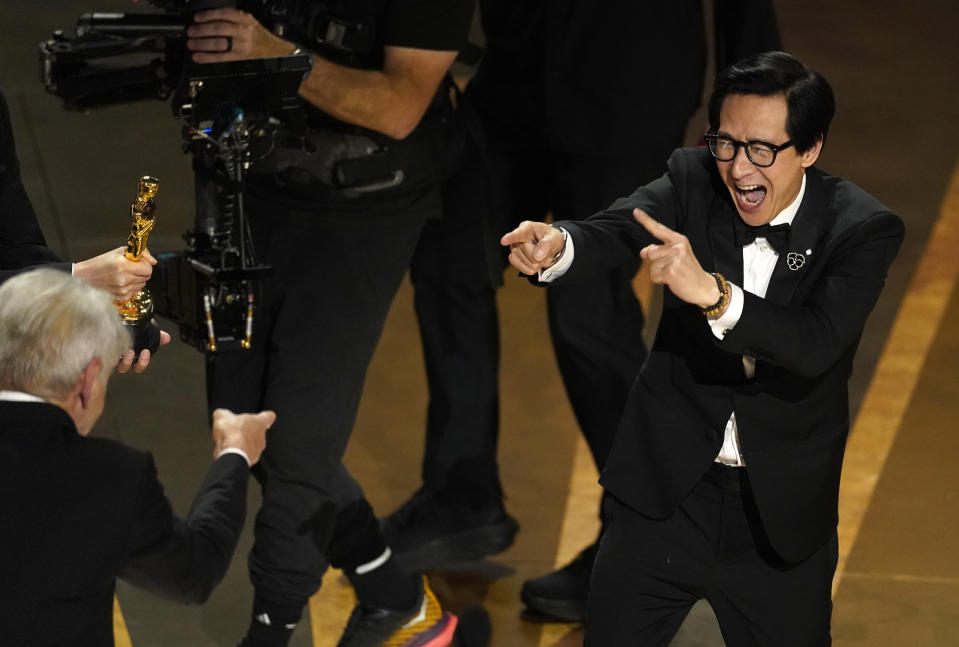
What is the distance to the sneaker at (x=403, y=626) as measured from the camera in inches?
160

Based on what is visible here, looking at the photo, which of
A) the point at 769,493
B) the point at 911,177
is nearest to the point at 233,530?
the point at 769,493

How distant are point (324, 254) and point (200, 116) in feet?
1.49

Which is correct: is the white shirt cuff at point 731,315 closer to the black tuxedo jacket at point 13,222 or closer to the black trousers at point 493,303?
the black tuxedo jacket at point 13,222

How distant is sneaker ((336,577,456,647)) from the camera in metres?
4.06

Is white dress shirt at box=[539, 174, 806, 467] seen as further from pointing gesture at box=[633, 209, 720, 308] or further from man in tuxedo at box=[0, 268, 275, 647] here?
man in tuxedo at box=[0, 268, 275, 647]

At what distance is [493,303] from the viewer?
446 cm

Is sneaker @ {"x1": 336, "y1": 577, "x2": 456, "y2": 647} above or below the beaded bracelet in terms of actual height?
below

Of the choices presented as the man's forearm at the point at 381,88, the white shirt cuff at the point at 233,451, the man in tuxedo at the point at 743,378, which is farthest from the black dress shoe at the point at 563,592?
the white shirt cuff at the point at 233,451

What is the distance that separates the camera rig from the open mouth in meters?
1.02

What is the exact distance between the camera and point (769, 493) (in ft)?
9.99

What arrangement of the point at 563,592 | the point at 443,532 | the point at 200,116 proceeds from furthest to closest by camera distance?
the point at 443,532 → the point at 563,592 → the point at 200,116

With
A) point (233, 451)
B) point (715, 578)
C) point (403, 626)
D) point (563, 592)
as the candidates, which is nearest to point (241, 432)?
point (233, 451)

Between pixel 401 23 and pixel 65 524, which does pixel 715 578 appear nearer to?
pixel 65 524

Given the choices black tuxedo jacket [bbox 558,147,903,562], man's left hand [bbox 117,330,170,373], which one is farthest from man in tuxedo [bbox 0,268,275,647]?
black tuxedo jacket [bbox 558,147,903,562]
